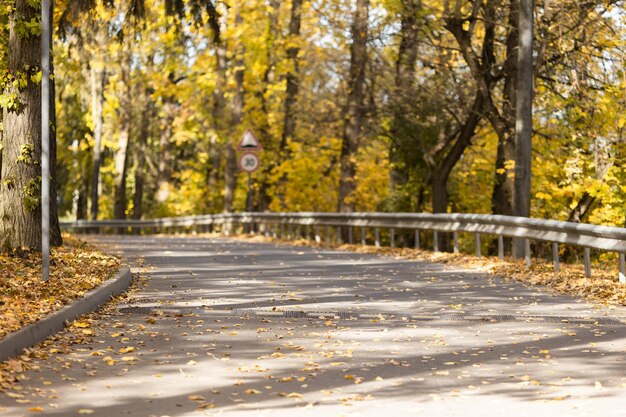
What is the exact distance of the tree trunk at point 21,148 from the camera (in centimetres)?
1672

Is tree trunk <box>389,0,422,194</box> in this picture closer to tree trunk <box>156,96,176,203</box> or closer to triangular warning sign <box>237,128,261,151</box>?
triangular warning sign <box>237,128,261,151</box>

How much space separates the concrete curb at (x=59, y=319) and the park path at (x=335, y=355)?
0.19 metres

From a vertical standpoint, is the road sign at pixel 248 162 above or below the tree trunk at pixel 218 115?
below

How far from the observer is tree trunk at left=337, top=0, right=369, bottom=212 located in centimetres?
3338

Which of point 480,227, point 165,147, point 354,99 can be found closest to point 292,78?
point 354,99

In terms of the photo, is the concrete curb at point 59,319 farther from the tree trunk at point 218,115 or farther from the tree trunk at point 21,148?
the tree trunk at point 218,115

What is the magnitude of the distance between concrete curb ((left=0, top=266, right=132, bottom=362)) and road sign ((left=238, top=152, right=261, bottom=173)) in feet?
67.6

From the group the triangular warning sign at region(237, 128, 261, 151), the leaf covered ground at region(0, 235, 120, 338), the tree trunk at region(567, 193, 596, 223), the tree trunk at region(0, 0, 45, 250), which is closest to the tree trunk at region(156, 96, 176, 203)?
the triangular warning sign at region(237, 128, 261, 151)

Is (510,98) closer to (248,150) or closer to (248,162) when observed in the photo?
(248,150)

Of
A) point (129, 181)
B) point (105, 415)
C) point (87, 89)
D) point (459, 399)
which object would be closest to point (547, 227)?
point (459, 399)

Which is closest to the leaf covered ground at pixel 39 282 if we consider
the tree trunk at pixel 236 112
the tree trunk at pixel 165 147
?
the tree trunk at pixel 236 112

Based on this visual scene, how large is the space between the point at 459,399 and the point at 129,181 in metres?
72.9

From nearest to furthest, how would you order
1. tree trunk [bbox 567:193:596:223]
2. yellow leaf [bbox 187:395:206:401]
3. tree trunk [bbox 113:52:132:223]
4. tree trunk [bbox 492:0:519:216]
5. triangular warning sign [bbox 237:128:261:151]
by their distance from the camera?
yellow leaf [bbox 187:395:206:401] → tree trunk [bbox 492:0:519:216] → tree trunk [bbox 567:193:596:223] → triangular warning sign [bbox 237:128:261:151] → tree trunk [bbox 113:52:132:223]

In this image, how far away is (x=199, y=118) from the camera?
52562 millimetres
